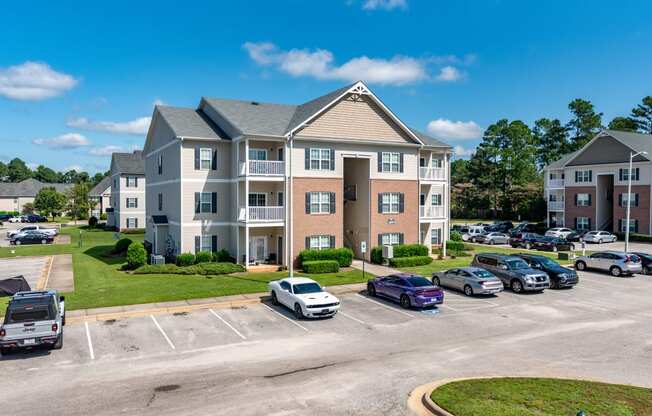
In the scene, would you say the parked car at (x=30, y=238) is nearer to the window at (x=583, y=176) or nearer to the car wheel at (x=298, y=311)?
the car wheel at (x=298, y=311)

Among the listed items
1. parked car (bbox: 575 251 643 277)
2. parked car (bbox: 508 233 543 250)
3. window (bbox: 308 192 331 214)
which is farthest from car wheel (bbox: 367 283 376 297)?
parked car (bbox: 508 233 543 250)

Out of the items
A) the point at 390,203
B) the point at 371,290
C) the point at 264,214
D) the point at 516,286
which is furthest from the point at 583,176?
the point at 371,290

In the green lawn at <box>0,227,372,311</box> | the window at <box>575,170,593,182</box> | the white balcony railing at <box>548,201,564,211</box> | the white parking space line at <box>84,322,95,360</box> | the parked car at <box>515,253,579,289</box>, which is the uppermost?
the window at <box>575,170,593,182</box>

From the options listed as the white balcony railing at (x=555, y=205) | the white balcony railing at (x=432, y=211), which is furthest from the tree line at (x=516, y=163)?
the white balcony railing at (x=432, y=211)

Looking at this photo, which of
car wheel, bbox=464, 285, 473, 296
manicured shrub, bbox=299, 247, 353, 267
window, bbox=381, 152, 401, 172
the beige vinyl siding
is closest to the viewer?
car wheel, bbox=464, 285, 473, 296

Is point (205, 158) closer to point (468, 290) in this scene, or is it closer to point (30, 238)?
point (468, 290)

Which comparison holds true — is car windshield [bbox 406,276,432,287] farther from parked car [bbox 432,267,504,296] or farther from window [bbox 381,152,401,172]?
window [bbox 381,152,401,172]

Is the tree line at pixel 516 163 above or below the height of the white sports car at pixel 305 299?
above
